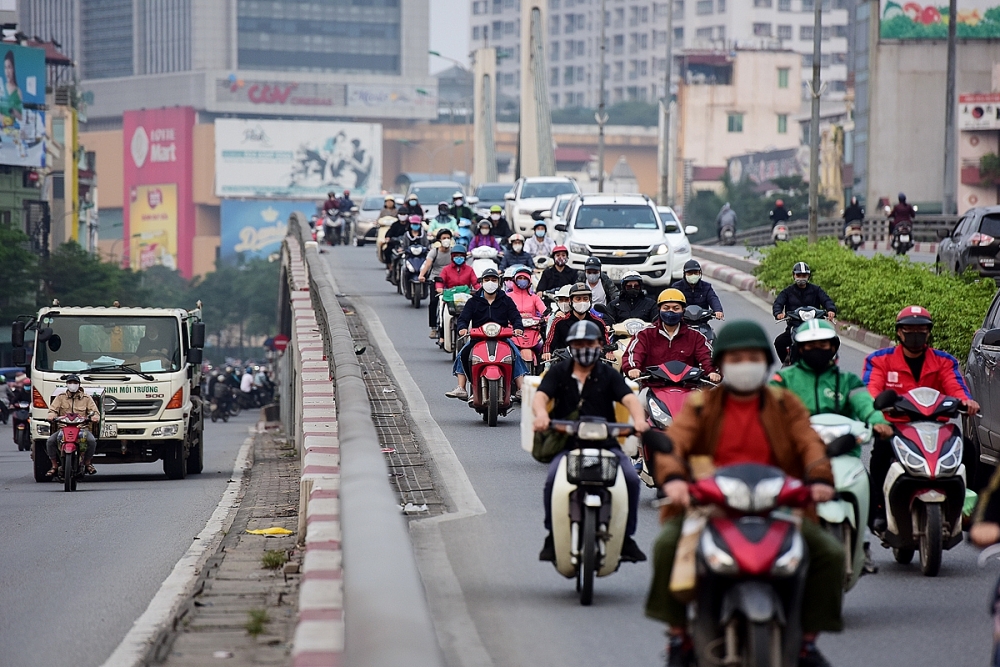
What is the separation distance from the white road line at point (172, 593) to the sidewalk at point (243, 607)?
17 centimetres

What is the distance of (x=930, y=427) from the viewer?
30.9 ft

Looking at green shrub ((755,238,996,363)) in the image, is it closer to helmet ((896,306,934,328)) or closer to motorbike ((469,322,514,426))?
motorbike ((469,322,514,426))

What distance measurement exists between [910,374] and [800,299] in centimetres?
862

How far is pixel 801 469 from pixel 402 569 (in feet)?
5.29

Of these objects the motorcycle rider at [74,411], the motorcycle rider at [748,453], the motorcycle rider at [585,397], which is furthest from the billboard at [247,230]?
the motorcycle rider at [748,453]

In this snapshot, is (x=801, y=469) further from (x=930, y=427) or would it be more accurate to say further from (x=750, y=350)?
(x=930, y=427)

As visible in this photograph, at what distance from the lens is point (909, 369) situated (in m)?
9.98

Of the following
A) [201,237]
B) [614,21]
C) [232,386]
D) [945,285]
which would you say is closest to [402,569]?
[945,285]

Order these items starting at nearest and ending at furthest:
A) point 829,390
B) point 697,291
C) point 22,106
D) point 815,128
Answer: point 829,390, point 697,291, point 815,128, point 22,106

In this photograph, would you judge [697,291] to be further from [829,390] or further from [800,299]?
[829,390]

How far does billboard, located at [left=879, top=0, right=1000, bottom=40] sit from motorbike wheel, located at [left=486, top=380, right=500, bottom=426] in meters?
59.8

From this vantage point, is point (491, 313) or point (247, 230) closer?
point (491, 313)

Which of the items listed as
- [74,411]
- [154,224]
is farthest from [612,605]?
[154,224]

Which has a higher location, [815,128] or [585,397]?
[815,128]
